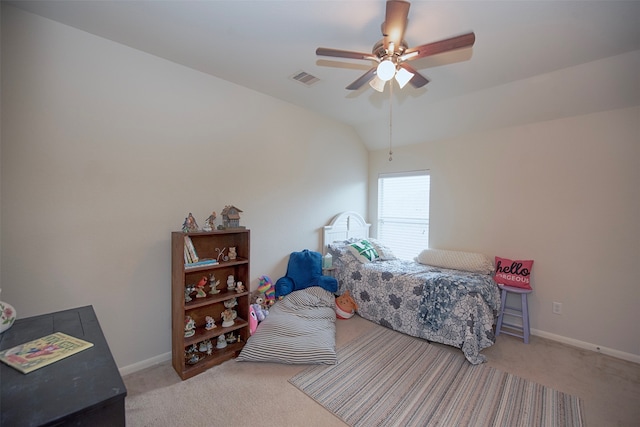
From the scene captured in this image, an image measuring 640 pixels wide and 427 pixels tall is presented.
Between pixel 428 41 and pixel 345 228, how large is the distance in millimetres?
2589

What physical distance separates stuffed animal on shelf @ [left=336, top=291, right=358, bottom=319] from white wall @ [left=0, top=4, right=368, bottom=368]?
1070 millimetres

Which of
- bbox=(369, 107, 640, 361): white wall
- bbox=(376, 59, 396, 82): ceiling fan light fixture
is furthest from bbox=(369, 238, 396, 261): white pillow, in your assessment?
bbox=(376, 59, 396, 82): ceiling fan light fixture

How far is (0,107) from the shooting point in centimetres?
166

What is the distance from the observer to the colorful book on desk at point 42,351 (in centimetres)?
97

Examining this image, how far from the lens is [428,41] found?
79.2 inches

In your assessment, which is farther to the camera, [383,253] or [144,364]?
[383,253]

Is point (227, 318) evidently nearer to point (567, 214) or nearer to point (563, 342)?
point (563, 342)

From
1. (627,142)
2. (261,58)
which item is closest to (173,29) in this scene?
(261,58)

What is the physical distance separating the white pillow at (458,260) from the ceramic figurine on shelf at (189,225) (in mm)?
2813

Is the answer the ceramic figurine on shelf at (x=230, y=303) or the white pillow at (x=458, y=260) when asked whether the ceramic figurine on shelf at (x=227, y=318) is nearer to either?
the ceramic figurine on shelf at (x=230, y=303)

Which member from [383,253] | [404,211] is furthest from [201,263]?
[404,211]

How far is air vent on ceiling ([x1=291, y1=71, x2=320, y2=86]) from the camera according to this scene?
2.54 m

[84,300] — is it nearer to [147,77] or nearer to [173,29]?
[147,77]

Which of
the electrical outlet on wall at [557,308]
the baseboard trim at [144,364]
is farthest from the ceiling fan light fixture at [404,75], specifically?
the baseboard trim at [144,364]
